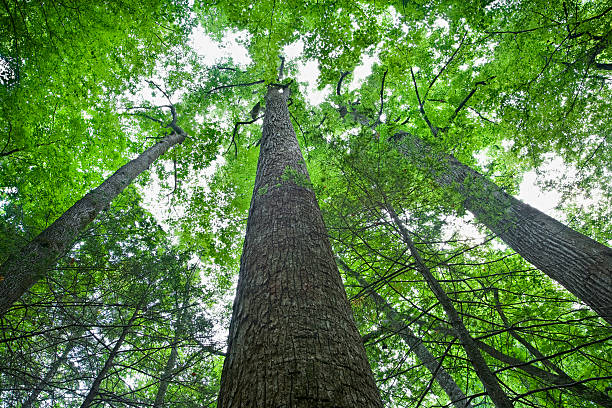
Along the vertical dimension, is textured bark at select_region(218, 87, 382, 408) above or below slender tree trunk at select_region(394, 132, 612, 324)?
below

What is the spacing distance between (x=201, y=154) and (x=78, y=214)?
2.99 m

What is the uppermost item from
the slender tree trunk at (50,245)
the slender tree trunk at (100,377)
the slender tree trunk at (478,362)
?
the slender tree trunk at (50,245)

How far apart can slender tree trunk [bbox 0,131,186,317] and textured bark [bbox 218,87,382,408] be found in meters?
2.77

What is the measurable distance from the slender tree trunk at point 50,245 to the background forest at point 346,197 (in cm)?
4

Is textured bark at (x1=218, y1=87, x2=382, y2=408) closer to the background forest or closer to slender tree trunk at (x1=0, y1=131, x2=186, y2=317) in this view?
the background forest

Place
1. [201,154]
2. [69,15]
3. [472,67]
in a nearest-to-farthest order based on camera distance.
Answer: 1. [69,15]
2. [201,154]
3. [472,67]

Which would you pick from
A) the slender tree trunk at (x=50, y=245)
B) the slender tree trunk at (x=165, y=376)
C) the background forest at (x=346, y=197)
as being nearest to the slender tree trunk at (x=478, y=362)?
the background forest at (x=346, y=197)

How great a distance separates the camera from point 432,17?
5.83 metres

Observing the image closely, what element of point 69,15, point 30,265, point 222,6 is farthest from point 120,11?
point 30,265

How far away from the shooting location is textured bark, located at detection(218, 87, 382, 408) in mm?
1153

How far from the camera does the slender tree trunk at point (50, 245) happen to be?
3.40 metres

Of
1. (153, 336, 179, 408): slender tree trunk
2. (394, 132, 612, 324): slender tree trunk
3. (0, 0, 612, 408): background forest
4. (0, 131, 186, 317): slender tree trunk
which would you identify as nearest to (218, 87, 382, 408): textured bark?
(0, 0, 612, 408): background forest

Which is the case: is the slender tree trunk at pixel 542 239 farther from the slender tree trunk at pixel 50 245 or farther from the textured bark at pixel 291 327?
the slender tree trunk at pixel 50 245

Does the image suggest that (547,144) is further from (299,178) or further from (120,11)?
(120,11)
